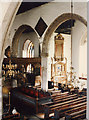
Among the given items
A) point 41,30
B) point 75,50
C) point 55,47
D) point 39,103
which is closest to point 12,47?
point 41,30

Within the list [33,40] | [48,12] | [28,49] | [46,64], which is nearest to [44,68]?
[46,64]

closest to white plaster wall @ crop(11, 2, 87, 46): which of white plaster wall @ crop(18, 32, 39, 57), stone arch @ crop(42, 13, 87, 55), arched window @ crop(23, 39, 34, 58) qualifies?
stone arch @ crop(42, 13, 87, 55)

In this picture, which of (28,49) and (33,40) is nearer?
(33,40)

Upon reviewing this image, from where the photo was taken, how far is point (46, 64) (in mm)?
10203

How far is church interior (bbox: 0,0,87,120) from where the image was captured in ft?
22.4

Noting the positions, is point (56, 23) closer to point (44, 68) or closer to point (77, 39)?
point (44, 68)

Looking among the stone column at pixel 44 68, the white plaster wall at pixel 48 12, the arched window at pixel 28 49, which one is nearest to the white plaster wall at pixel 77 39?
the stone column at pixel 44 68

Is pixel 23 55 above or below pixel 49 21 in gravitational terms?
below

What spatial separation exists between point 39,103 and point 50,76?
688 centimetres

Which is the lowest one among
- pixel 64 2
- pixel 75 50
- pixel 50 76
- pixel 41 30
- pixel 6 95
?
pixel 6 95

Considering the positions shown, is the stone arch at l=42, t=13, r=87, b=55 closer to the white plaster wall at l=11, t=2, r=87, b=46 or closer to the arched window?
the white plaster wall at l=11, t=2, r=87, b=46

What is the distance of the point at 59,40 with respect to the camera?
14391mm

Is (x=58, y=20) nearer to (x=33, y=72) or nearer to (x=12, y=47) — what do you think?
(x=12, y=47)

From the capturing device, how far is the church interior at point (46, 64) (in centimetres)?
682
